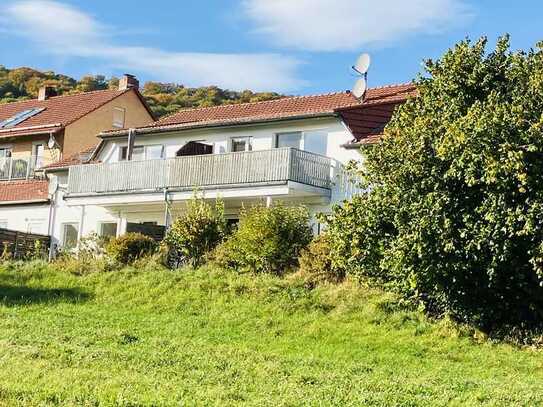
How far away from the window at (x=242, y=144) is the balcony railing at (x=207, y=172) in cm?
238

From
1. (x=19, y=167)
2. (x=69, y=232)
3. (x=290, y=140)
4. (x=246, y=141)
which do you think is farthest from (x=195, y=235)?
(x=19, y=167)

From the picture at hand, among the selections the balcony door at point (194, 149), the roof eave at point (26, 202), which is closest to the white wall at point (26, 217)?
the roof eave at point (26, 202)

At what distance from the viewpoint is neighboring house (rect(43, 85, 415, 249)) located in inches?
1201

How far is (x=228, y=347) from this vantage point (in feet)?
62.2

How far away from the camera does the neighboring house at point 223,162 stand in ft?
100

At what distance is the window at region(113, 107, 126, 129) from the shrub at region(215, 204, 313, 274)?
17.3 m

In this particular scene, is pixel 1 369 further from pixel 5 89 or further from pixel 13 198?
pixel 5 89

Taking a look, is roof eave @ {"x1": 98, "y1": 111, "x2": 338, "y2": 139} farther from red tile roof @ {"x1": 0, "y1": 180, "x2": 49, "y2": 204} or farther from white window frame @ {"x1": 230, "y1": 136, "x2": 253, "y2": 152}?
red tile roof @ {"x1": 0, "y1": 180, "x2": 49, "y2": 204}

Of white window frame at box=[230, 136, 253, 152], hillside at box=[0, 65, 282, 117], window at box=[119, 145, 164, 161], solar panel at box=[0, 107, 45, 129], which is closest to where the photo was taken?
white window frame at box=[230, 136, 253, 152]

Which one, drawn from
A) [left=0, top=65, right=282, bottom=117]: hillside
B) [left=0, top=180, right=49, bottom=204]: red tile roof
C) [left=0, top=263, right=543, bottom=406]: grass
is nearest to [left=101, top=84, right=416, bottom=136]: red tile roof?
[left=0, top=180, right=49, bottom=204]: red tile roof

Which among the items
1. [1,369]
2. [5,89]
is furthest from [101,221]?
[5,89]

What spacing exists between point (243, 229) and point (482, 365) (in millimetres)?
10453

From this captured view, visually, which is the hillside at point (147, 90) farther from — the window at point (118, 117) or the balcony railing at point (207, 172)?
the balcony railing at point (207, 172)

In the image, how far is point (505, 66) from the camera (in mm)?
21750
